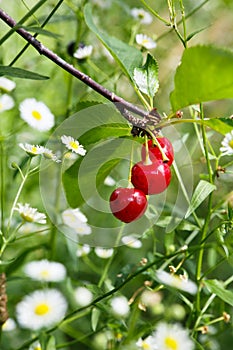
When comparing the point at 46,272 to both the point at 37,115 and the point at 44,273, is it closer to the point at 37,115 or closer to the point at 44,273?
the point at 44,273

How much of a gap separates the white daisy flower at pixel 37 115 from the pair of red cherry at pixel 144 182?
201 millimetres

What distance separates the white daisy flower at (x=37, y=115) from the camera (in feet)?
2.20

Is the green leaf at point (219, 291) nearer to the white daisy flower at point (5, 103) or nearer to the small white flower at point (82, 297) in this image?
the small white flower at point (82, 297)

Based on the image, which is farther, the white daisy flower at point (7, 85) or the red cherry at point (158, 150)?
the white daisy flower at point (7, 85)

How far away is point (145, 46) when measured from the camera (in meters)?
0.76

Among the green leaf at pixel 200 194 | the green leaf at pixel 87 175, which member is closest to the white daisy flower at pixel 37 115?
the green leaf at pixel 87 175

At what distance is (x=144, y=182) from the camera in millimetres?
491

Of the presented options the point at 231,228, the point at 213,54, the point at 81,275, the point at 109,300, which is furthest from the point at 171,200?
the point at 213,54

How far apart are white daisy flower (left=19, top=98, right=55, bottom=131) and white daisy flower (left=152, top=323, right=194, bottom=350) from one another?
0.26 m

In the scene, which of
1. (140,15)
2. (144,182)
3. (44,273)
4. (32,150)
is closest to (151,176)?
(144,182)

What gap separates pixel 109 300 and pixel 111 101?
227mm

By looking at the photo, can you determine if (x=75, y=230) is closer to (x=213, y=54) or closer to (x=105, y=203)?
(x=105, y=203)

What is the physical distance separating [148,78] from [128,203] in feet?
0.33

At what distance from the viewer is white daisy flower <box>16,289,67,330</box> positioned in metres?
0.56
